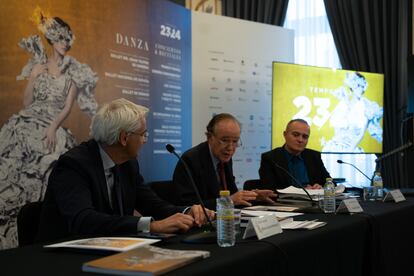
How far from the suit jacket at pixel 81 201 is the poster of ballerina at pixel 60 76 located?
1204 mm

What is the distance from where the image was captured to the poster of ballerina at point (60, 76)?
10.1 feet

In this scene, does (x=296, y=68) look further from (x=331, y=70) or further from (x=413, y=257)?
→ (x=413, y=257)

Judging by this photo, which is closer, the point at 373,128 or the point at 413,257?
the point at 413,257

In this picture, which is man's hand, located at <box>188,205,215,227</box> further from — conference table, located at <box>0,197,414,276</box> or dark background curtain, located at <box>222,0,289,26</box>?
dark background curtain, located at <box>222,0,289,26</box>

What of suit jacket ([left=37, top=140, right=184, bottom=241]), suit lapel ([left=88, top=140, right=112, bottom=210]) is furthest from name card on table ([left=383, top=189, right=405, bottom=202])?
suit lapel ([left=88, top=140, right=112, bottom=210])

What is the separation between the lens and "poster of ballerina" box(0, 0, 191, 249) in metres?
3.09

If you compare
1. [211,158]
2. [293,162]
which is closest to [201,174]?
[211,158]

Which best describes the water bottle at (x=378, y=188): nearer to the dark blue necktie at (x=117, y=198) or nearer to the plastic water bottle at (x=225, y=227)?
the dark blue necktie at (x=117, y=198)

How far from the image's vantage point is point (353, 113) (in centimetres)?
523

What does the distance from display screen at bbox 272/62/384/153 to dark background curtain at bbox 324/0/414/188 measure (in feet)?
0.61

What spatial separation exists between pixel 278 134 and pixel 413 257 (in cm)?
227

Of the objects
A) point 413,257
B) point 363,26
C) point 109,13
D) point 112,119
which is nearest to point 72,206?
point 112,119

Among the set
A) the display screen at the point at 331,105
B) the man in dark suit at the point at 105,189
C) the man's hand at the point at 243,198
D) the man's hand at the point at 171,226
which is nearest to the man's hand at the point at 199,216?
the man in dark suit at the point at 105,189

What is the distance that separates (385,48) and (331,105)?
891 mm
